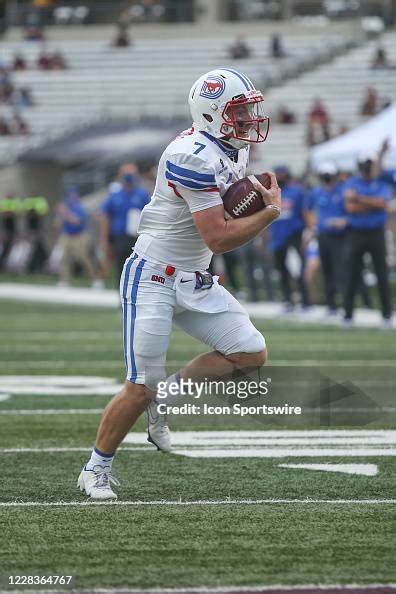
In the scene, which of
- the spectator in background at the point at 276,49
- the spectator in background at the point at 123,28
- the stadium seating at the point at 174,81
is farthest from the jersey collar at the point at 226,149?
the spectator in background at the point at 123,28

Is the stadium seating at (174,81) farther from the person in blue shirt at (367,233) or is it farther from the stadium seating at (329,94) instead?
the person in blue shirt at (367,233)

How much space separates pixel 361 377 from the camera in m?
9.66

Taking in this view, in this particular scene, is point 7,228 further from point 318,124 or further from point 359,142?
point 359,142

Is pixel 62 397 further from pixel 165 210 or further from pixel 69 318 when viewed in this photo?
pixel 69 318

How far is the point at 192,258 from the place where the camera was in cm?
572

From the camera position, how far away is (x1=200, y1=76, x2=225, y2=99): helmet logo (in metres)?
5.65

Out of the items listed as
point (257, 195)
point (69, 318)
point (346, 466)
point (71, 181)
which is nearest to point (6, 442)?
point (346, 466)

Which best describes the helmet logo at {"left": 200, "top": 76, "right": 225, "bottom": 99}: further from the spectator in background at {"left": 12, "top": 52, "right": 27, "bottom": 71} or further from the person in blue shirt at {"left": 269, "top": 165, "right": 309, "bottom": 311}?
the spectator in background at {"left": 12, "top": 52, "right": 27, "bottom": 71}

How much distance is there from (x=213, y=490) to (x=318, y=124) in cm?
2458

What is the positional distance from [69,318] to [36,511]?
35.1 ft

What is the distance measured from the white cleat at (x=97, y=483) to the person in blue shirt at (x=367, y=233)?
27.9ft

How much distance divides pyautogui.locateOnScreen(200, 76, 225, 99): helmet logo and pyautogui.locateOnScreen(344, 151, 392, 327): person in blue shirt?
8379 mm

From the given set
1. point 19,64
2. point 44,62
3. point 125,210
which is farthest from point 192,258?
point 19,64

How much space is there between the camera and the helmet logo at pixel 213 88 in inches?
222
